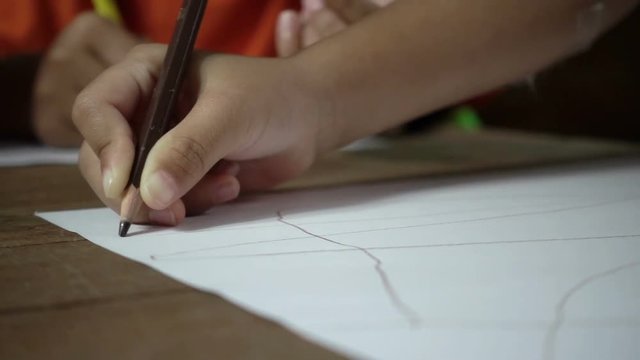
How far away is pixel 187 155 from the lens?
383 mm

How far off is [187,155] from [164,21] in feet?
1.92

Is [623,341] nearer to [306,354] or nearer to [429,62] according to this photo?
[306,354]

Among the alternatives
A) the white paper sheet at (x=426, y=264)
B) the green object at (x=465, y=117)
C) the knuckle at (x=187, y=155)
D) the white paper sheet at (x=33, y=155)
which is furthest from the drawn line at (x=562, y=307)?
the green object at (x=465, y=117)

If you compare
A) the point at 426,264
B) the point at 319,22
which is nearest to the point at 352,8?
the point at 319,22

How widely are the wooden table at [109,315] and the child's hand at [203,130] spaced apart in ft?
0.18

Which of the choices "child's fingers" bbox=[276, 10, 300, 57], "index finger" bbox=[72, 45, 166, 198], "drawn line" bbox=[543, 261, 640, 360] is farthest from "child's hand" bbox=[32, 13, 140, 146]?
"drawn line" bbox=[543, 261, 640, 360]

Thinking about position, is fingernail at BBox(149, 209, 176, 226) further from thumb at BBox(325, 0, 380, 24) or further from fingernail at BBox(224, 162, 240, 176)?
thumb at BBox(325, 0, 380, 24)

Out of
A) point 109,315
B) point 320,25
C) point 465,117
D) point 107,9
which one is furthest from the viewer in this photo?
point 465,117

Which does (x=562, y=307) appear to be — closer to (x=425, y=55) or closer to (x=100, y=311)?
(x=100, y=311)

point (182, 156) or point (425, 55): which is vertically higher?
point (425, 55)

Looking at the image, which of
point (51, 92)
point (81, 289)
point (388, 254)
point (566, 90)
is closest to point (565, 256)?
point (388, 254)

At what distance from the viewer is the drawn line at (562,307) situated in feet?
0.75

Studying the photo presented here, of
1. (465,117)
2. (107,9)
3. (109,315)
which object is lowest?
(109,315)

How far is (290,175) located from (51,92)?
0.45 meters
